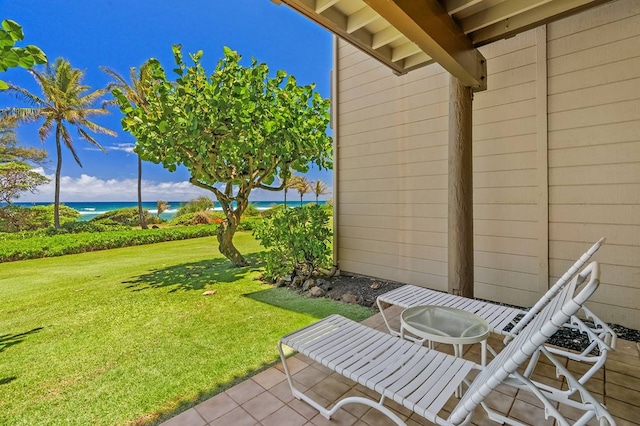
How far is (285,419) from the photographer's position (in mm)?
1803

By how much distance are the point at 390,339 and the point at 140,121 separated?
19.8 feet

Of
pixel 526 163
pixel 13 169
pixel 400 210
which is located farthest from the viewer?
pixel 13 169

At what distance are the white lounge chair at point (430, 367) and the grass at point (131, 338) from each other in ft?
2.99

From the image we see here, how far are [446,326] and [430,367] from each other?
597 mm

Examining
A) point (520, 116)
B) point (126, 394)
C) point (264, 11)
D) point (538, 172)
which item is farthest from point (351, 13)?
point (264, 11)

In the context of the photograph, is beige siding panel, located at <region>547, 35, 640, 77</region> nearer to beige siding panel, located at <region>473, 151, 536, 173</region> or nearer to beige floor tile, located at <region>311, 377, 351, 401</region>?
beige siding panel, located at <region>473, 151, 536, 173</region>

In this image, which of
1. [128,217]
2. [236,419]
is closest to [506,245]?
[236,419]

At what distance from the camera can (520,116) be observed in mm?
3594

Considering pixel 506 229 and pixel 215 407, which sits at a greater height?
pixel 506 229

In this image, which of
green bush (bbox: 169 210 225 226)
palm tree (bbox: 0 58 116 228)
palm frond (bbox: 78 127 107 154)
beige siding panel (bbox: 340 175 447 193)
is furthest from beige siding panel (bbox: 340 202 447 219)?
palm frond (bbox: 78 127 107 154)

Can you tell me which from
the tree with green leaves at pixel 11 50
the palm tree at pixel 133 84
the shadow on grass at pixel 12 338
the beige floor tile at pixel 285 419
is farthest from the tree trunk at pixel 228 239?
the palm tree at pixel 133 84

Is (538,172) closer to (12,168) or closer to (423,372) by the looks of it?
(423,372)

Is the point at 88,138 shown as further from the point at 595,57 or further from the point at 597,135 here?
the point at 597,135

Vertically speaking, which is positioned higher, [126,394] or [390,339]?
[390,339]
